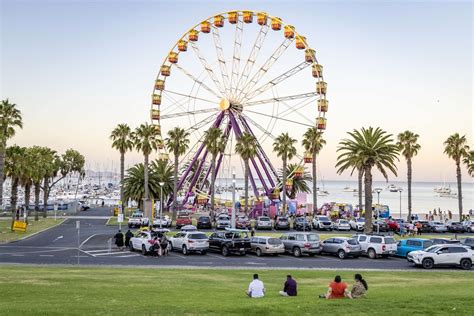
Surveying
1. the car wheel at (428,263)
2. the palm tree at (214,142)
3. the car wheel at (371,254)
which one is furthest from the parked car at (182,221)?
the car wheel at (428,263)

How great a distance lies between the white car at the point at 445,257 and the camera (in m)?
31.9

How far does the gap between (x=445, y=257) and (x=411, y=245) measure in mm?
5570

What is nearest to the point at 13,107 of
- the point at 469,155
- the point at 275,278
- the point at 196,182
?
the point at 196,182

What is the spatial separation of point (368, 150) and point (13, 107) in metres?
37.8

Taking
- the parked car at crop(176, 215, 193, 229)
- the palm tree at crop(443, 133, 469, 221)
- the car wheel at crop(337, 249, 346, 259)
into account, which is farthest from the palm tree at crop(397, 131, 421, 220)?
the car wheel at crop(337, 249, 346, 259)

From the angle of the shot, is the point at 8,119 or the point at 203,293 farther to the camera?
the point at 8,119

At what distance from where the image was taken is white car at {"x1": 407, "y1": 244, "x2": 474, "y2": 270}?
31.9m

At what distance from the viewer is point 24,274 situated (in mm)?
24828

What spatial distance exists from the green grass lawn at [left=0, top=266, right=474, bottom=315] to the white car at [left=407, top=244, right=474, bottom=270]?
234 cm

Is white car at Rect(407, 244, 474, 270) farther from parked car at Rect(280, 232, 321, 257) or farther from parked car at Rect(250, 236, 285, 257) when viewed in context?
parked car at Rect(250, 236, 285, 257)

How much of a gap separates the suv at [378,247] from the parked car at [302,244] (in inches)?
128

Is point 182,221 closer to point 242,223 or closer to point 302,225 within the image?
point 242,223

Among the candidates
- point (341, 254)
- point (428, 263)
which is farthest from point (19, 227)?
point (428, 263)

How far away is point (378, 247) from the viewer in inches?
1479
